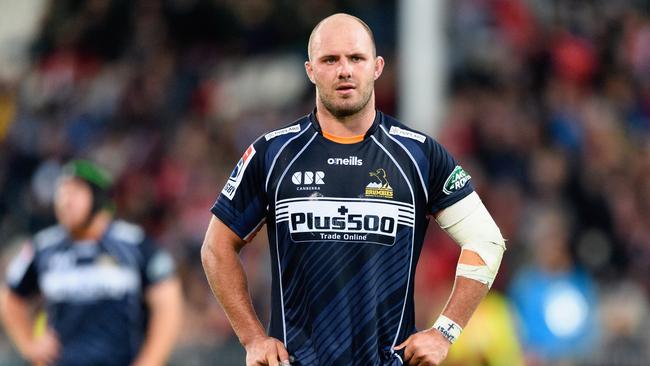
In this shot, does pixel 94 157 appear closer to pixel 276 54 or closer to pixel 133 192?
pixel 133 192

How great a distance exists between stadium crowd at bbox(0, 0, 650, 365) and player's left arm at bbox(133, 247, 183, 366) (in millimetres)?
2589

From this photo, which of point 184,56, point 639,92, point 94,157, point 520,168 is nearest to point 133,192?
point 94,157

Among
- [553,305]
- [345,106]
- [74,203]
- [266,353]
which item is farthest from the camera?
[553,305]

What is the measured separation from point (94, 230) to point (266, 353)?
4.32 metres

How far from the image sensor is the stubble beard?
20.1ft

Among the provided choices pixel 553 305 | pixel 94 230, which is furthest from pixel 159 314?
pixel 553 305

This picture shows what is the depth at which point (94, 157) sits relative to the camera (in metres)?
16.5

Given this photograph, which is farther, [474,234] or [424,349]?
[474,234]

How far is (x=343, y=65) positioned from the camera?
6047 millimetres

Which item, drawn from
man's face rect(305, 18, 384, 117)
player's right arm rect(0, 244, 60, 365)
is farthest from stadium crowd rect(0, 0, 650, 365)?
man's face rect(305, 18, 384, 117)

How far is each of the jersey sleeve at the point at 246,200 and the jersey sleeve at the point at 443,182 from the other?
2.34 ft

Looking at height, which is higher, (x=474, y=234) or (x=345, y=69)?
(x=345, y=69)

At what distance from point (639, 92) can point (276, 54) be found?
14.0ft

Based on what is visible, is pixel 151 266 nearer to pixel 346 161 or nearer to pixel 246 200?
pixel 246 200
